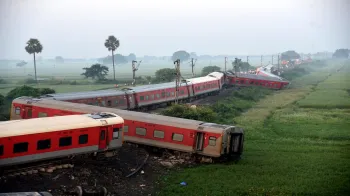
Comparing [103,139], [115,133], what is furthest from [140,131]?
[103,139]

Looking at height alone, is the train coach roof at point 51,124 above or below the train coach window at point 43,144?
above

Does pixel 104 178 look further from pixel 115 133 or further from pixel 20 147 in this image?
pixel 20 147

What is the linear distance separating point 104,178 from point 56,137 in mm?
3241

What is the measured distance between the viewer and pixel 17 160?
17.5 meters

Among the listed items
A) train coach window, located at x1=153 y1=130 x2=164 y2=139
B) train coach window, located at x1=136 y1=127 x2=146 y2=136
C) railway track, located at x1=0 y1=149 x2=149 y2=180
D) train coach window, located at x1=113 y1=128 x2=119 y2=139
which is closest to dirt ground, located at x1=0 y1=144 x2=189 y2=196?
railway track, located at x1=0 y1=149 x2=149 y2=180

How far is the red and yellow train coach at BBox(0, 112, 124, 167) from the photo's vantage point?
17281mm

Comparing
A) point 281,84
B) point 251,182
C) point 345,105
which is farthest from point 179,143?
point 281,84

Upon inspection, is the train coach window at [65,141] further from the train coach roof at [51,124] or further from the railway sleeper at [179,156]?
the railway sleeper at [179,156]

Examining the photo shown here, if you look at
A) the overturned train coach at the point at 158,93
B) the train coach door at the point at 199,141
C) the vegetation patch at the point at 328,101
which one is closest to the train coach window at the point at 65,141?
the train coach door at the point at 199,141

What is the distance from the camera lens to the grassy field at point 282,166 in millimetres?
17219

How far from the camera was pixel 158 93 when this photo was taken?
44.2 m

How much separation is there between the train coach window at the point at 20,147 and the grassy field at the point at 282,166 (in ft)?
22.6

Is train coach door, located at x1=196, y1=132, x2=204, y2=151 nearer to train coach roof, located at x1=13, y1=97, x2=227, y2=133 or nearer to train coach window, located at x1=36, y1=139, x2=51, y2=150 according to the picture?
train coach roof, located at x1=13, y1=97, x2=227, y2=133

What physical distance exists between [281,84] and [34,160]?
5986cm
